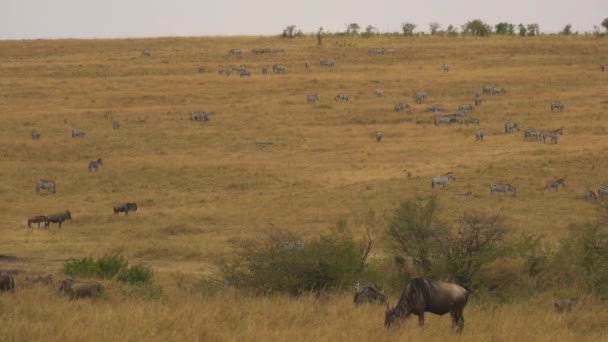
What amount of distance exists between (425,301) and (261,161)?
3653 centimetres

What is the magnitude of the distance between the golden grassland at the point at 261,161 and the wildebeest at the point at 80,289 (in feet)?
0.87

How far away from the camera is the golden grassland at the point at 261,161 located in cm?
1107

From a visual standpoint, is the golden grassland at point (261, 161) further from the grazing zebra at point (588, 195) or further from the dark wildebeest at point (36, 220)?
the dark wildebeest at point (36, 220)

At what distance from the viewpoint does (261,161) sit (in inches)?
1831

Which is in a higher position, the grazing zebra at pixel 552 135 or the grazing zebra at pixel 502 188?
the grazing zebra at pixel 552 135

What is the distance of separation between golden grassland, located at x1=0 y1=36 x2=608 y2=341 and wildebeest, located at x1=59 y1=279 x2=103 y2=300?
26 cm

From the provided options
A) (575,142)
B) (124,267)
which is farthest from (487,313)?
(575,142)

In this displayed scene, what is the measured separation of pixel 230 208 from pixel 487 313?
24840 mm

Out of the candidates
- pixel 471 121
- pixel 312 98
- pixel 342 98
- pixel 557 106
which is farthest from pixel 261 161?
pixel 557 106

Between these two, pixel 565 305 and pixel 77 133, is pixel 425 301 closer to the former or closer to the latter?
pixel 565 305

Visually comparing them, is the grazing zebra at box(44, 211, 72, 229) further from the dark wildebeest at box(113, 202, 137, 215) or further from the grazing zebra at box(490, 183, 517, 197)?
the grazing zebra at box(490, 183, 517, 197)

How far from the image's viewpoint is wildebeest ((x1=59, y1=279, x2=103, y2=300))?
13.9 m

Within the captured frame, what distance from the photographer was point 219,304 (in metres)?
11.8

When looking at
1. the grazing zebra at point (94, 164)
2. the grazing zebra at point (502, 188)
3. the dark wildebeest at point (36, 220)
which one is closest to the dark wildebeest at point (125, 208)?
the dark wildebeest at point (36, 220)
